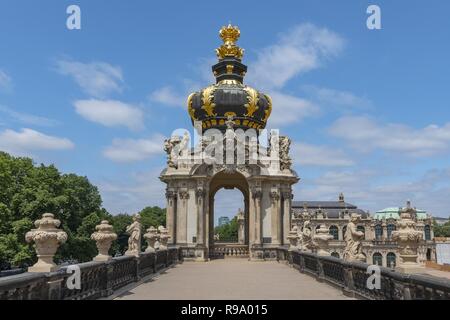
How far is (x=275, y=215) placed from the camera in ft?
96.5

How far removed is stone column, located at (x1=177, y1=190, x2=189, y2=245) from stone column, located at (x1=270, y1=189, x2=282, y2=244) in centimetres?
525

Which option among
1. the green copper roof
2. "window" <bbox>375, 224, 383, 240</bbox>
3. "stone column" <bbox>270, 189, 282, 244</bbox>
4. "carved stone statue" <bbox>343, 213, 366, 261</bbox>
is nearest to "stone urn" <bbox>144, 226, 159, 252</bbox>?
"stone column" <bbox>270, 189, 282, 244</bbox>

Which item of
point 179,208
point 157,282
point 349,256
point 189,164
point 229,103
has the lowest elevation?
point 157,282

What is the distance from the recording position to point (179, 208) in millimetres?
29547

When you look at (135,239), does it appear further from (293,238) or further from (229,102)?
(229,102)

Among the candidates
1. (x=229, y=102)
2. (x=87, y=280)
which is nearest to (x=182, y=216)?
(x=229, y=102)

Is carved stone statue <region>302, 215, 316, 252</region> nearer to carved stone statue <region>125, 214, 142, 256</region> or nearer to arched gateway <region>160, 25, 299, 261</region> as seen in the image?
arched gateway <region>160, 25, 299, 261</region>

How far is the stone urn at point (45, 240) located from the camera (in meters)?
10.6

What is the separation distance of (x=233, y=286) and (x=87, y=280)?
5.34 metres

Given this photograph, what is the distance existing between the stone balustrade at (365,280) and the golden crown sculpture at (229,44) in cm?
1780

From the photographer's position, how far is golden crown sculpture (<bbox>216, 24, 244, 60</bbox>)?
3581 centimetres

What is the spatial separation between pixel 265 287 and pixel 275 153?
15060 millimetres
